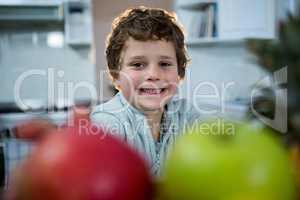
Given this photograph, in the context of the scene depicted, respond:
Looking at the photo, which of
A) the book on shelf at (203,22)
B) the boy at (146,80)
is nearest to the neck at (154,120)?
the boy at (146,80)

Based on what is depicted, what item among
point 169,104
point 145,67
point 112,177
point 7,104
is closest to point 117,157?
point 112,177

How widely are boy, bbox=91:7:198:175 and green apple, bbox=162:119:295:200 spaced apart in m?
0.47

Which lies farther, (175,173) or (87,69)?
(87,69)

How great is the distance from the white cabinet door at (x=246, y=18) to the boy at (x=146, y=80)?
216 centimetres

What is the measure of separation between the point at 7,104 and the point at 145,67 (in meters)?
2.63

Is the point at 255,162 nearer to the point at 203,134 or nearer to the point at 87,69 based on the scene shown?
the point at 203,134

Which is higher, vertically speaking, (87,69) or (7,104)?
(87,69)

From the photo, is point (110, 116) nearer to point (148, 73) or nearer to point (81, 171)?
point (148, 73)

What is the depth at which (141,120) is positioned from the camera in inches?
30.5

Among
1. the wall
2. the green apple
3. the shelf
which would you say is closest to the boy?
the green apple

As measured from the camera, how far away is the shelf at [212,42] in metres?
3.02

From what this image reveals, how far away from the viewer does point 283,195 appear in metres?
0.18

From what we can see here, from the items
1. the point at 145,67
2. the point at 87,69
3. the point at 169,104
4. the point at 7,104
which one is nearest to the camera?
the point at 145,67

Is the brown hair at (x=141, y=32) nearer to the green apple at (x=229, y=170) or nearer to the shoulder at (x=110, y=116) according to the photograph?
the shoulder at (x=110, y=116)
